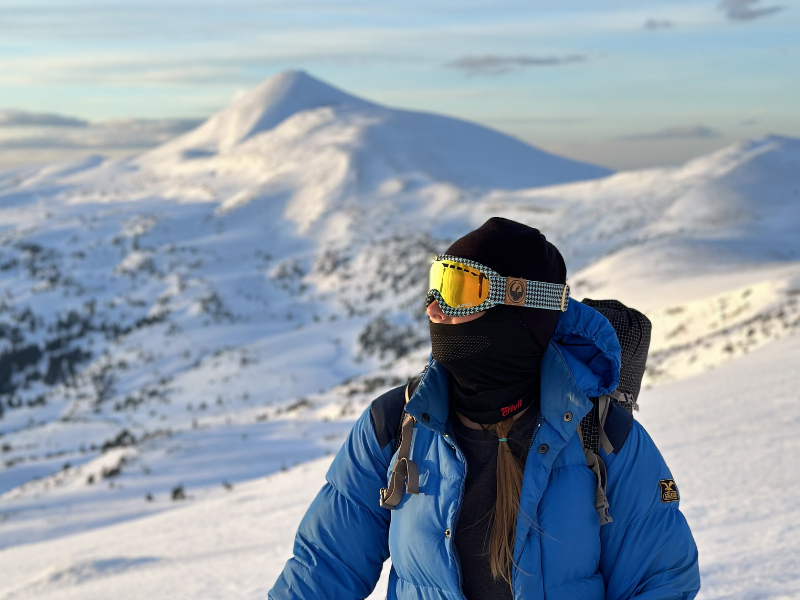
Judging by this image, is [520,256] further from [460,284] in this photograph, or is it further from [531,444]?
[531,444]

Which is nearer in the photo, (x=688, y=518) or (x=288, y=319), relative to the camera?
(x=688, y=518)

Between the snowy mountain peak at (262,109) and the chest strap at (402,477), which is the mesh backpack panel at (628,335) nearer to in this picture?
the chest strap at (402,477)

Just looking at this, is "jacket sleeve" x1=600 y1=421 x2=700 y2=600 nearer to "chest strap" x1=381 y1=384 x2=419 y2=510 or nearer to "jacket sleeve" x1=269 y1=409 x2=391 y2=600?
"chest strap" x1=381 y1=384 x2=419 y2=510

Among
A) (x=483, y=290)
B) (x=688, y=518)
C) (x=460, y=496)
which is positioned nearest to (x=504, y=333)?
(x=483, y=290)

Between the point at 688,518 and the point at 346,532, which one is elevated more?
the point at 346,532

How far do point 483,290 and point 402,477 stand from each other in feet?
2.11

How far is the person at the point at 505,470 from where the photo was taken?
2230 mm

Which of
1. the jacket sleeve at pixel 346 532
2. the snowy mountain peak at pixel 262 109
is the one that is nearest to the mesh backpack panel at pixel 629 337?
the jacket sleeve at pixel 346 532

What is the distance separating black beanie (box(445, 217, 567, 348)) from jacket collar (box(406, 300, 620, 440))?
63mm

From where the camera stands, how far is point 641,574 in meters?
2.25

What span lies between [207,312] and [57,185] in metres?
124

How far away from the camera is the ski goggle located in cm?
232

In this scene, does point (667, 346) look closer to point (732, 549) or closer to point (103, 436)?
point (732, 549)

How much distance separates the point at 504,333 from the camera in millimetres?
2367
